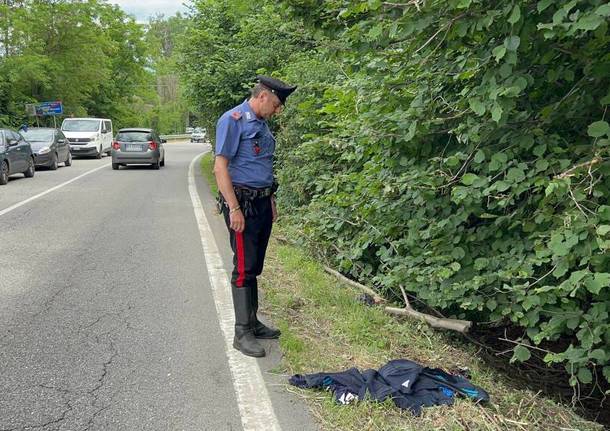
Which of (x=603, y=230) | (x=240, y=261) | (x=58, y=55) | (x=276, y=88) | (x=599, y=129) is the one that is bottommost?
(x=240, y=261)

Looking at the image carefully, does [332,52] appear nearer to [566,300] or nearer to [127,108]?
[566,300]

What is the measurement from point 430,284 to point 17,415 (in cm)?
294

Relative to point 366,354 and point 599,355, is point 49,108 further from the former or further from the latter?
point 599,355

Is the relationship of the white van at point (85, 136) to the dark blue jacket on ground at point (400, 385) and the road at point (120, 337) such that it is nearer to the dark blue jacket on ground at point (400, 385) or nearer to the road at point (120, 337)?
the road at point (120, 337)

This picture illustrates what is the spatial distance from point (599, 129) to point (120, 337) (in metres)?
3.67

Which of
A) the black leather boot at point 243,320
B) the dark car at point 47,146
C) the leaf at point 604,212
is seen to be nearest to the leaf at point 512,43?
the leaf at point 604,212

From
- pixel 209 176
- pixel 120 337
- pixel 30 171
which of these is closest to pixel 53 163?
pixel 30 171

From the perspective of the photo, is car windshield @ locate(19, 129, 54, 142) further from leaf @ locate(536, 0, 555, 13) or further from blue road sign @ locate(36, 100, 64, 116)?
leaf @ locate(536, 0, 555, 13)

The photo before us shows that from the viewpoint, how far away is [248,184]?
13.5ft

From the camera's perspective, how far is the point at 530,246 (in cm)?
365

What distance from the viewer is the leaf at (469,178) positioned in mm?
3662

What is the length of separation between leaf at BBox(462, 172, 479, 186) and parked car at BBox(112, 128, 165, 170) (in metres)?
18.1

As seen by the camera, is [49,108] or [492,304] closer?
[492,304]

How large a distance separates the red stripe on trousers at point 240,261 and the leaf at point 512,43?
87.1 inches
